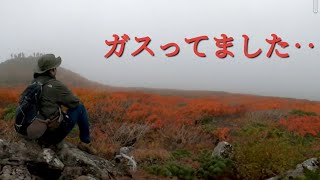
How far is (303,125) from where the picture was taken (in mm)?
19500

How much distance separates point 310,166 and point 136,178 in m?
4.00

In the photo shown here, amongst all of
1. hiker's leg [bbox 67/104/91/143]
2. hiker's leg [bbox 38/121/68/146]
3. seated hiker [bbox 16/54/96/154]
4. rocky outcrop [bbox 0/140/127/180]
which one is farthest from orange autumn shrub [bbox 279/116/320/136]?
seated hiker [bbox 16/54/96/154]

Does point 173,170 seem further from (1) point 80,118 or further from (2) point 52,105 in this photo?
(2) point 52,105

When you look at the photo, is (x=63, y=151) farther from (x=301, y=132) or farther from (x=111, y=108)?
(x=301, y=132)

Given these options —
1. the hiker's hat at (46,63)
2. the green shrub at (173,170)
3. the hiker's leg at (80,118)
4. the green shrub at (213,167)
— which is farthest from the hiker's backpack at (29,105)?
the green shrub at (213,167)

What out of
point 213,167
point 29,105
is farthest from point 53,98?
point 213,167

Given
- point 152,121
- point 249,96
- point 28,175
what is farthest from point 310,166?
point 249,96

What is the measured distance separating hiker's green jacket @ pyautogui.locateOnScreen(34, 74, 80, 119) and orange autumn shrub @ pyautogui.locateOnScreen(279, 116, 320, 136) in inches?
519

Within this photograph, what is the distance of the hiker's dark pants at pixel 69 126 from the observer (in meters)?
7.43

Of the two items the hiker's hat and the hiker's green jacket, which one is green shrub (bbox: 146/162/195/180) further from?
the hiker's hat

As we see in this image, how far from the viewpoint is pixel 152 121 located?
686 inches

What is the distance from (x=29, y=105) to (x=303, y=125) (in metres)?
14.7

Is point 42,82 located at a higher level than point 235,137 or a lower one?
higher

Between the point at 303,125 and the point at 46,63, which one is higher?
the point at 46,63
